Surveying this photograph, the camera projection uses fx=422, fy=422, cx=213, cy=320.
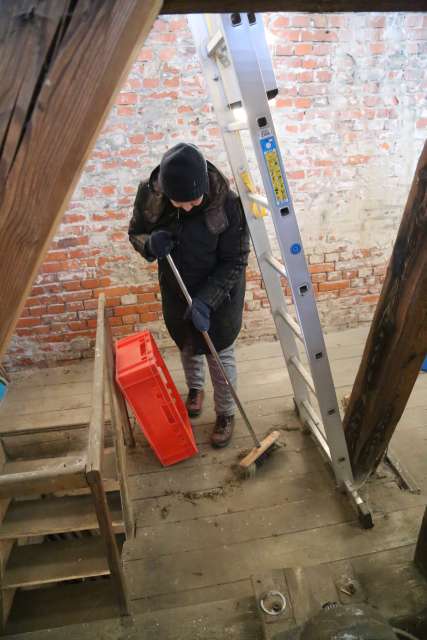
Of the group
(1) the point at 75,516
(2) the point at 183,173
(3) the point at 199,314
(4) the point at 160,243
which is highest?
(2) the point at 183,173

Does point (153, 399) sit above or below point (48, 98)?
below

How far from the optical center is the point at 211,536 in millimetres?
1991

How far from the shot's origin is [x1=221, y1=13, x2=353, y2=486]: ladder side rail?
1.29 metres

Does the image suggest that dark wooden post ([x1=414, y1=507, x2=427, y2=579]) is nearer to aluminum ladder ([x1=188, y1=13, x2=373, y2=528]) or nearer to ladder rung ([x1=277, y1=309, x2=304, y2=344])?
aluminum ladder ([x1=188, y1=13, x2=373, y2=528])

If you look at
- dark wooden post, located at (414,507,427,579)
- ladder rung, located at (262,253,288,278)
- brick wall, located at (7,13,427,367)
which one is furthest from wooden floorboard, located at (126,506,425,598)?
brick wall, located at (7,13,427,367)

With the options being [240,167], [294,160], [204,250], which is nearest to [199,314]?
[204,250]

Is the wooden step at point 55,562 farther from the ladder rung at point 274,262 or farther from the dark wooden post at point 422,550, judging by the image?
the ladder rung at point 274,262

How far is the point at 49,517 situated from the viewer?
1.98 metres

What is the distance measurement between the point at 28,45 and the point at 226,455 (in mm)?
2198

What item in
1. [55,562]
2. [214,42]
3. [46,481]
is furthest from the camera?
[55,562]

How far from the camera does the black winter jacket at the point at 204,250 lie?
1983 mm

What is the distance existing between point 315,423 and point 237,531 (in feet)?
2.36

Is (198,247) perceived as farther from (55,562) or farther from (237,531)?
(55,562)

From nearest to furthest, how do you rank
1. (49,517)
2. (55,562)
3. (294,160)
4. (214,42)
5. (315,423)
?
(214,42)
(55,562)
(49,517)
(315,423)
(294,160)
